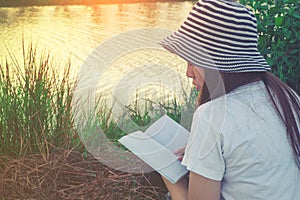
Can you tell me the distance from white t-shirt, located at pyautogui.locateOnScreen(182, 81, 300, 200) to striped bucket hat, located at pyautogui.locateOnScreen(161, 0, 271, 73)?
10 cm

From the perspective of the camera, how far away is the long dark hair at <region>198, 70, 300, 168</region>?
59.4 inches

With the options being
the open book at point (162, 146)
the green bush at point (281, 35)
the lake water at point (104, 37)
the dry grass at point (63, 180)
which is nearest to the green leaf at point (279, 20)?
the green bush at point (281, 35)

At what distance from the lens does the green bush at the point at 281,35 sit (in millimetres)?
2975

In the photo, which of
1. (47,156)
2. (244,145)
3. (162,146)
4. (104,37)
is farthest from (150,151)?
(104,37)

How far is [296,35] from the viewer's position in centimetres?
296

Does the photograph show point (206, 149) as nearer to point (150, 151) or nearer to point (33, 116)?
point (150, 151)

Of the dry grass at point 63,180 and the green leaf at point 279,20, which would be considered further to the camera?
the green leaf at point 279,20

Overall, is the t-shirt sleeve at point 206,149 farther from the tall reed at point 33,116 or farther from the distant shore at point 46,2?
the distant shore at point 46,2

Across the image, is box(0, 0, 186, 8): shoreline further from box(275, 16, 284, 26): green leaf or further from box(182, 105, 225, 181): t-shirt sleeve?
box(182, 105, 225, 181): t-shirt sleeve

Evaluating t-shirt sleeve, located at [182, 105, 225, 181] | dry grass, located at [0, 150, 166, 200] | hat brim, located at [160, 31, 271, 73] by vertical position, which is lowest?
dry grass, located at [0, 150, 166, 200]

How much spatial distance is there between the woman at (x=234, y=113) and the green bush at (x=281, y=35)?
150 cm

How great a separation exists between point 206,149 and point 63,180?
1028mm

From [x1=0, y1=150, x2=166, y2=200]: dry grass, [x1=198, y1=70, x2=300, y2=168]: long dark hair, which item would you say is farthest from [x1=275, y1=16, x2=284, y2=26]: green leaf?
[x1=198, y1=70, x2=300, y2=168]: long dark hair

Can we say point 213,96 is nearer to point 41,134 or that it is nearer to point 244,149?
point 244,149
